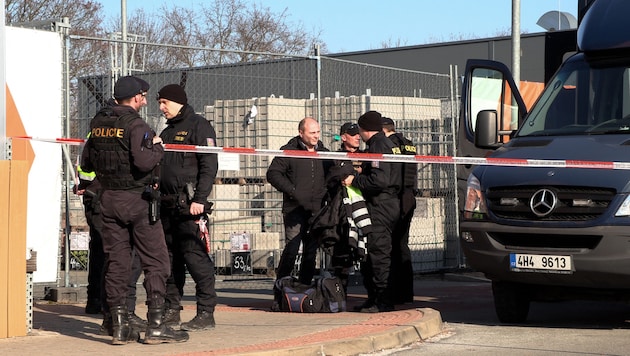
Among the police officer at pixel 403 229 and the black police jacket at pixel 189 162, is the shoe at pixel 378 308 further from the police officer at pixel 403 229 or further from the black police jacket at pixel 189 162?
the black police jacket at pixel 189 162

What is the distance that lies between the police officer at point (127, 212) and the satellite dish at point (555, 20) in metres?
18.6

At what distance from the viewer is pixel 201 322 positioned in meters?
9.77

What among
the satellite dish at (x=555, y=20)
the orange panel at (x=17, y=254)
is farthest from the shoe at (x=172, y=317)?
the satellite dish at (x=555, y=20)

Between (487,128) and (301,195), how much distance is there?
2.07 metres

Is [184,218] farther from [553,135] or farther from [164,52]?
[164,52]

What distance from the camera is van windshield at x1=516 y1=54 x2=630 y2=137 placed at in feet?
34.8

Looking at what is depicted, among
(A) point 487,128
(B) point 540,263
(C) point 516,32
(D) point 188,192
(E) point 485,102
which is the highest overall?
(C) point 516,32

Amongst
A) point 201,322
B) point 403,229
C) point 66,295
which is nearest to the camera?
point 201,322

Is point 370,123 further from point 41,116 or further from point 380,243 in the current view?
point 41,116

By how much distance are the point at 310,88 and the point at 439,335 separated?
21.0m

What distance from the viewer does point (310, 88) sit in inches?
1211

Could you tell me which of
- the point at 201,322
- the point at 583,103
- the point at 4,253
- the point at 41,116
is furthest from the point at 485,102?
the point at 4,253

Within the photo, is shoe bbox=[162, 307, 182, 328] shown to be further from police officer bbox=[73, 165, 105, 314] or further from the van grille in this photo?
the van grille

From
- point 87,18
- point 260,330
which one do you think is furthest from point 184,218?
point 87,18
